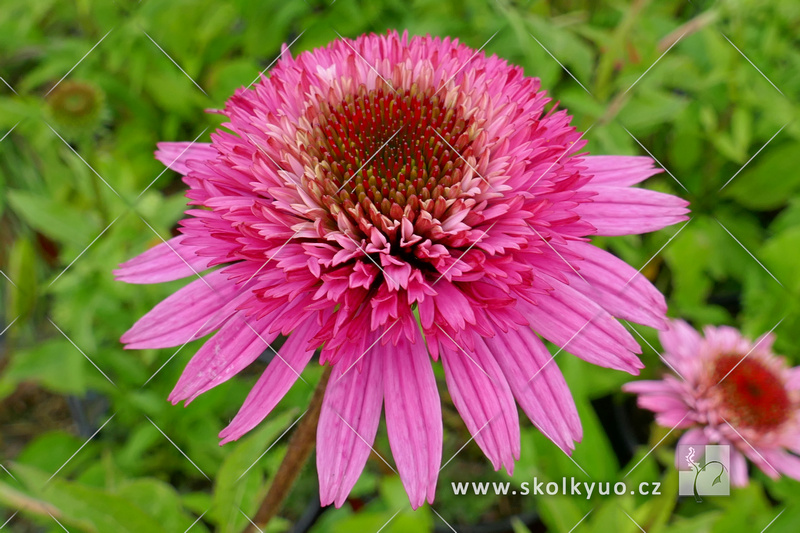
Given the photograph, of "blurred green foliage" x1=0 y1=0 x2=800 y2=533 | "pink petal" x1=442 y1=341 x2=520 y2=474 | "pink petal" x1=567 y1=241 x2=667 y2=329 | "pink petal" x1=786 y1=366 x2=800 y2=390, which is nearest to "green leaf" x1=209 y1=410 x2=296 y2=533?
"blurred green foliage" x1=0 y1=0 x2=800 y2=533

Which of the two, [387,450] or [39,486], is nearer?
[39,486]

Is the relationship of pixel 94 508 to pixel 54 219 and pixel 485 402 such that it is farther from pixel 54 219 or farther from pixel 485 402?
pixel 54 219

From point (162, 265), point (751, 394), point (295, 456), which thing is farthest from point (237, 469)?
point (751, 394)

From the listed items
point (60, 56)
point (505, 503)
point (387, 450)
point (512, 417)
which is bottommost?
point (505, 503)

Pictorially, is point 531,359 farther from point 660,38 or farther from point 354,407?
point 660,38

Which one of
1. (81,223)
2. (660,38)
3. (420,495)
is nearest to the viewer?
(420,495)

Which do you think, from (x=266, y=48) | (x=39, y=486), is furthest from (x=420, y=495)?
(x=266, y=48)

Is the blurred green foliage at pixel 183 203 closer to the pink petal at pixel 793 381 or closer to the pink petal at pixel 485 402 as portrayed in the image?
the pink petal at pixel 793 381
